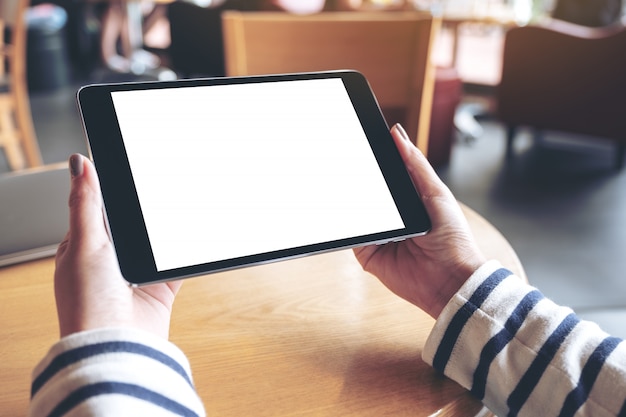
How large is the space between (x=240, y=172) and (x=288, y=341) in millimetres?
154

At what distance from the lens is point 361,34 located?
1.20 metres

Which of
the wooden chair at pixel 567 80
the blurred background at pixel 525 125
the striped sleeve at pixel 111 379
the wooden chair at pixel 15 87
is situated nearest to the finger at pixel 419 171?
the striped sleeve at pixel 111 379

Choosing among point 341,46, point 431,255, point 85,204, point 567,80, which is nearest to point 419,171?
point 431,255

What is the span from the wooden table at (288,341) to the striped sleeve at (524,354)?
0.02 meters

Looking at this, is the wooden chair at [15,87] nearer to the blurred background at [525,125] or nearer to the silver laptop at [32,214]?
the blurred background at [525,125]

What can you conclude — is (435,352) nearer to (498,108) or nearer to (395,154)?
(395,154)

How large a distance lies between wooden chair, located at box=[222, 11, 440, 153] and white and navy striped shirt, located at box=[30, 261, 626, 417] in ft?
2.69

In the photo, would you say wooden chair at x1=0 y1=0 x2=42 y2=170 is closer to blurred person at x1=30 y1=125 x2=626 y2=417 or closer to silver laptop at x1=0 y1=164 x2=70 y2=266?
silver laptop at x1=0 y1=164 x2=70 y2=266

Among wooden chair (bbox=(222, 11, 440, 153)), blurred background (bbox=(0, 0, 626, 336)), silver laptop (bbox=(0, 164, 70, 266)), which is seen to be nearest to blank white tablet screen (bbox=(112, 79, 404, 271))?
silver laptop (bbox=(0, 164, 70, 266))

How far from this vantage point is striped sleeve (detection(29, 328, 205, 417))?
0.33 m

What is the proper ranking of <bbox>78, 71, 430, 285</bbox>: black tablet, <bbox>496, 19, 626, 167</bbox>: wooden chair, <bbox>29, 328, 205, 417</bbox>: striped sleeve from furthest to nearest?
1. <bbox>496, 19, 626, 167</bbox>: wooden chair
2. <bbox>78, 71, 430, 285</bbox>: black tablet
3. <bbox>29, 328, 205, 417</bbox>: striped sleeve

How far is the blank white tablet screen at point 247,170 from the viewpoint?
449 mm

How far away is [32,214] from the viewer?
641mm

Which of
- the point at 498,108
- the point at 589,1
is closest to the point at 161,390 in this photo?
the point at 498,108
